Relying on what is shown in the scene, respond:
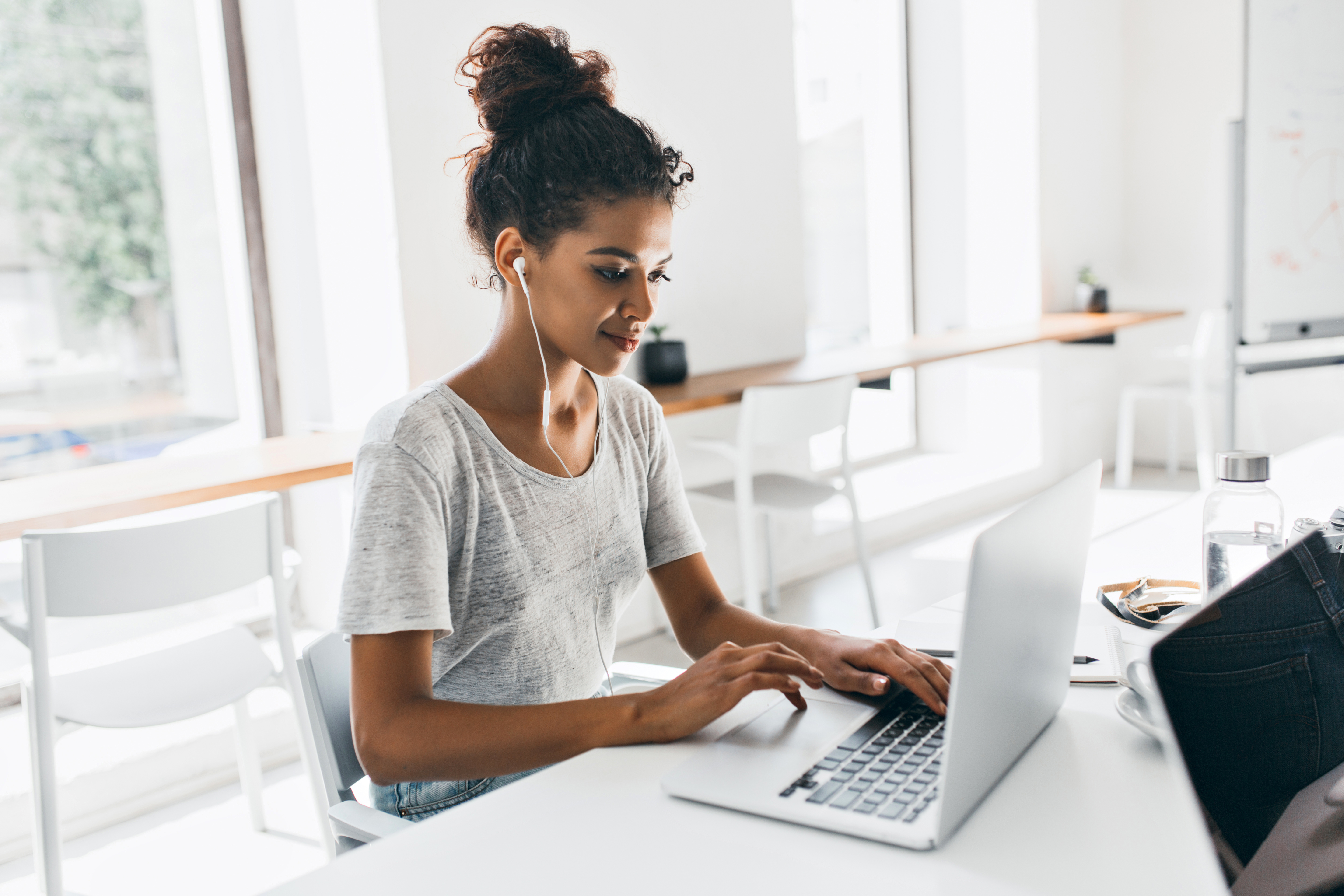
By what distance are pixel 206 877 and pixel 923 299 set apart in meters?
3.78

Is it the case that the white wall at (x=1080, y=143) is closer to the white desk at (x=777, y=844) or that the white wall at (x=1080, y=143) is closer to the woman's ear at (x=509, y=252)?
the woman's ear at (x=509, y=252)

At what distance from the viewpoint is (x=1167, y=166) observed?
17.2 ft

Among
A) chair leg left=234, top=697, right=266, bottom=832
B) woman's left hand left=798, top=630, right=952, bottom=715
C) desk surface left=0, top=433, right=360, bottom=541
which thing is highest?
desk surface left=0, top=433, right=360, bottom=541

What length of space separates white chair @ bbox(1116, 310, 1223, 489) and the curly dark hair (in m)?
4.05

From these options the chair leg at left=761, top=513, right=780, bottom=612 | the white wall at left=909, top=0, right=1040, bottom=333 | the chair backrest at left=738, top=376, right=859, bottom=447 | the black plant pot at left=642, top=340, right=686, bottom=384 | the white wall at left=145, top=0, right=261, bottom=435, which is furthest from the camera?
the white wall at left=909, top=0, right=1040, bottom=333

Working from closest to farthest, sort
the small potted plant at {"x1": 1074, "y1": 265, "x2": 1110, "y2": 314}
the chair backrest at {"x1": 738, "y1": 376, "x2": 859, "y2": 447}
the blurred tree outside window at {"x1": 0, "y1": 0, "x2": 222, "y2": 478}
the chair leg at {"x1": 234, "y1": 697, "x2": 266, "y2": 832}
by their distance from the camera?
the chair leg at {"x1": 234, "y1": 697, "x2": 266, "y2": 832}
the blurred tree outside window at {"x1": 0, "y1": 0, "x2": 222, "y2": 478}
the chair backrest at {"x1": 738, "y1": 376, "x2": 859, "y2": 447}
the small potted plant at {"x1": 1074, "y1": 265, "x2": 1110, "y2": 314}

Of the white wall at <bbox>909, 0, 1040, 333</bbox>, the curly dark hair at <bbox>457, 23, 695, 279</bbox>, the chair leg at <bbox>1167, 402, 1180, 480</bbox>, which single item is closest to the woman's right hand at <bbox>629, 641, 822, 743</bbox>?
the curly dark hair at <bbox>457, 23, 695, 279</bbox>

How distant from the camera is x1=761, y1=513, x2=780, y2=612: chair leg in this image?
337 cm

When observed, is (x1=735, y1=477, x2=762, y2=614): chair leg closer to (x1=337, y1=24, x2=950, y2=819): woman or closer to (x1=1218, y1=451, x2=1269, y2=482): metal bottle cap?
(x1=337, y1=24, x2=950, y2=819): woman

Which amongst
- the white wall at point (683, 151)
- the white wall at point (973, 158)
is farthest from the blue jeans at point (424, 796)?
the white wall at point (973, 158)

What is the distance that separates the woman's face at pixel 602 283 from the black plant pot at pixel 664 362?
188 centimetres

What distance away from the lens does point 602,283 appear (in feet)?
3.77

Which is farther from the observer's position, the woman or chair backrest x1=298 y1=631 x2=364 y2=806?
chair backrest x1=298 y1=631 x2=364 y2=806

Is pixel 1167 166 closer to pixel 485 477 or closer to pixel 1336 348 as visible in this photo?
pixel 1336 348
